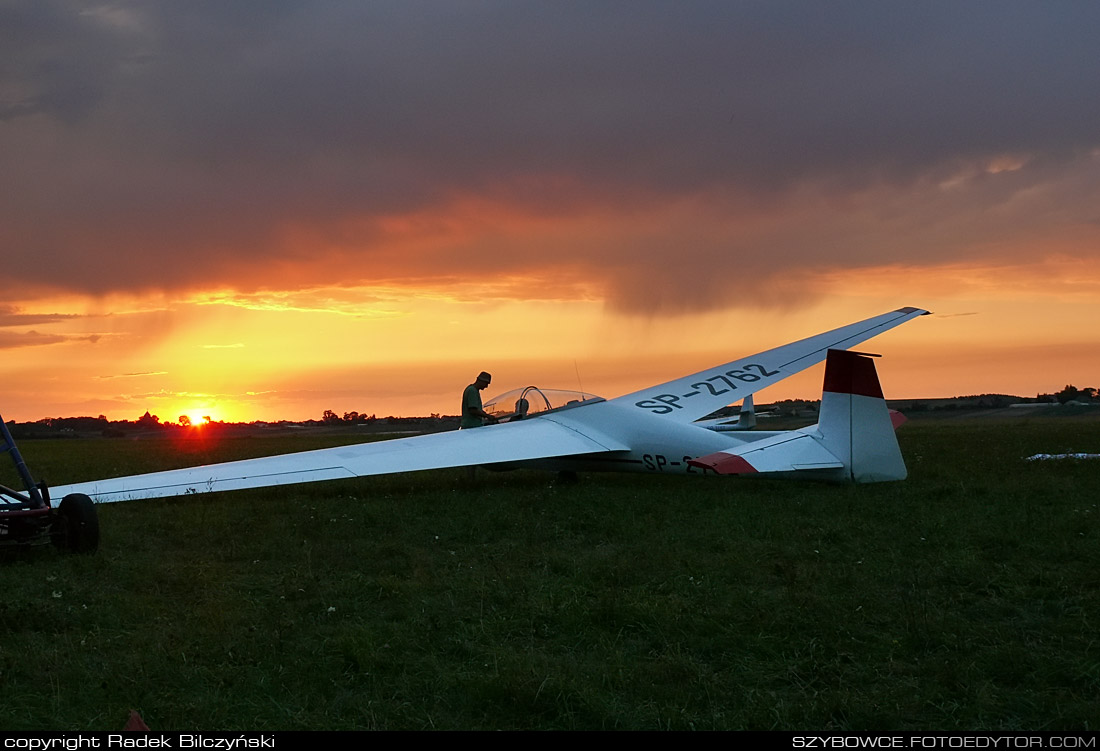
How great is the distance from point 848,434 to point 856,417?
0.90 ft

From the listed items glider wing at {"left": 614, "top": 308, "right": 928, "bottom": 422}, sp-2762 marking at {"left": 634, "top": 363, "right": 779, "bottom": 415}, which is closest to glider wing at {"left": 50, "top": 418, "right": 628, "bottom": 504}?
sp-2762 marking at {"left": 634, "top": 363, "right": 779, "bottom": 415}

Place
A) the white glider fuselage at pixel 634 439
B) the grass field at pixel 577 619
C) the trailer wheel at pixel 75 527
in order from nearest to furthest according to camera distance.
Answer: the grass field at pixel 577 619 → the trailer wheel at pixel 75 527 → the white glider fuselage at pixel 634 439

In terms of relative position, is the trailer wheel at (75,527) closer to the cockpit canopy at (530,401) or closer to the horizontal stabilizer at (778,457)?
the horizontal stabilizer at (778,457)

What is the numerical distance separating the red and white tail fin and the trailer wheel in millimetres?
7668

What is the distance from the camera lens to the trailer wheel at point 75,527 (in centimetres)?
904

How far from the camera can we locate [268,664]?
5.51 metres

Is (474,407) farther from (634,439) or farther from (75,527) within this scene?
(75,527)

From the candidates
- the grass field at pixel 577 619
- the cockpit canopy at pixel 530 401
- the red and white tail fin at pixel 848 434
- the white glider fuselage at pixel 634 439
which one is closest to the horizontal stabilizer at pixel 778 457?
the red and white tail fin at pixel 848 434

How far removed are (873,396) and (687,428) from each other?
10.1 ft

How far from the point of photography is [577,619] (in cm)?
623

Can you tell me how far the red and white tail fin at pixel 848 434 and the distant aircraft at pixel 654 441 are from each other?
15 mm

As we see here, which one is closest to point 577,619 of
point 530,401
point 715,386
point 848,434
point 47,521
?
point 47,521

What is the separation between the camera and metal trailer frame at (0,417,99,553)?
881cm

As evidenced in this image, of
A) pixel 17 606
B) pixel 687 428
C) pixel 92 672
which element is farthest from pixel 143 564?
pixel 687 428
